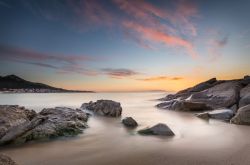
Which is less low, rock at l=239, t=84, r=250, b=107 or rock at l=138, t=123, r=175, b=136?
rock at l=239, t=84, r=250, b=107

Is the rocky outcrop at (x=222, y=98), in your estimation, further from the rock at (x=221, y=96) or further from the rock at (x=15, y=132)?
the rock at (x=15, y=132)

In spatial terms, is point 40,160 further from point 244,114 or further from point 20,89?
point 20,89

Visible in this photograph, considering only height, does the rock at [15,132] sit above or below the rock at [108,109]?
below

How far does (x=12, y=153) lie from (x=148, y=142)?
17.1 ft

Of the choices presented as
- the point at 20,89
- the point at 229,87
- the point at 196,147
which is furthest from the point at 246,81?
the point at 20,89

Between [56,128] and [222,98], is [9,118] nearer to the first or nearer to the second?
[56,128]

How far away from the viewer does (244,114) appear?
1456 cm

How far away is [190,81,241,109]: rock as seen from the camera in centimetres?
2269

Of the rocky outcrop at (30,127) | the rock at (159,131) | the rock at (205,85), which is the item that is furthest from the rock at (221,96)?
the rocky outcrop at (30,127)

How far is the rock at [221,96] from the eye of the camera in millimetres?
22691

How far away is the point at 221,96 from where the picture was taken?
79.9 feet

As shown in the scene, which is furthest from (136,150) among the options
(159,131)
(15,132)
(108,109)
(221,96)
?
(221,96)

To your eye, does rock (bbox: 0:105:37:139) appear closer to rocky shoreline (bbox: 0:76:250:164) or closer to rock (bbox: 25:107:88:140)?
rocky shoreline (bbox: 0:76:250:164)

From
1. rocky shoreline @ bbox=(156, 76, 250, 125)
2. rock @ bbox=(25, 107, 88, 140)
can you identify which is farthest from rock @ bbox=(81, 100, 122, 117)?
rocky shoreline @ bbox=(156, 76, 250, 125)
